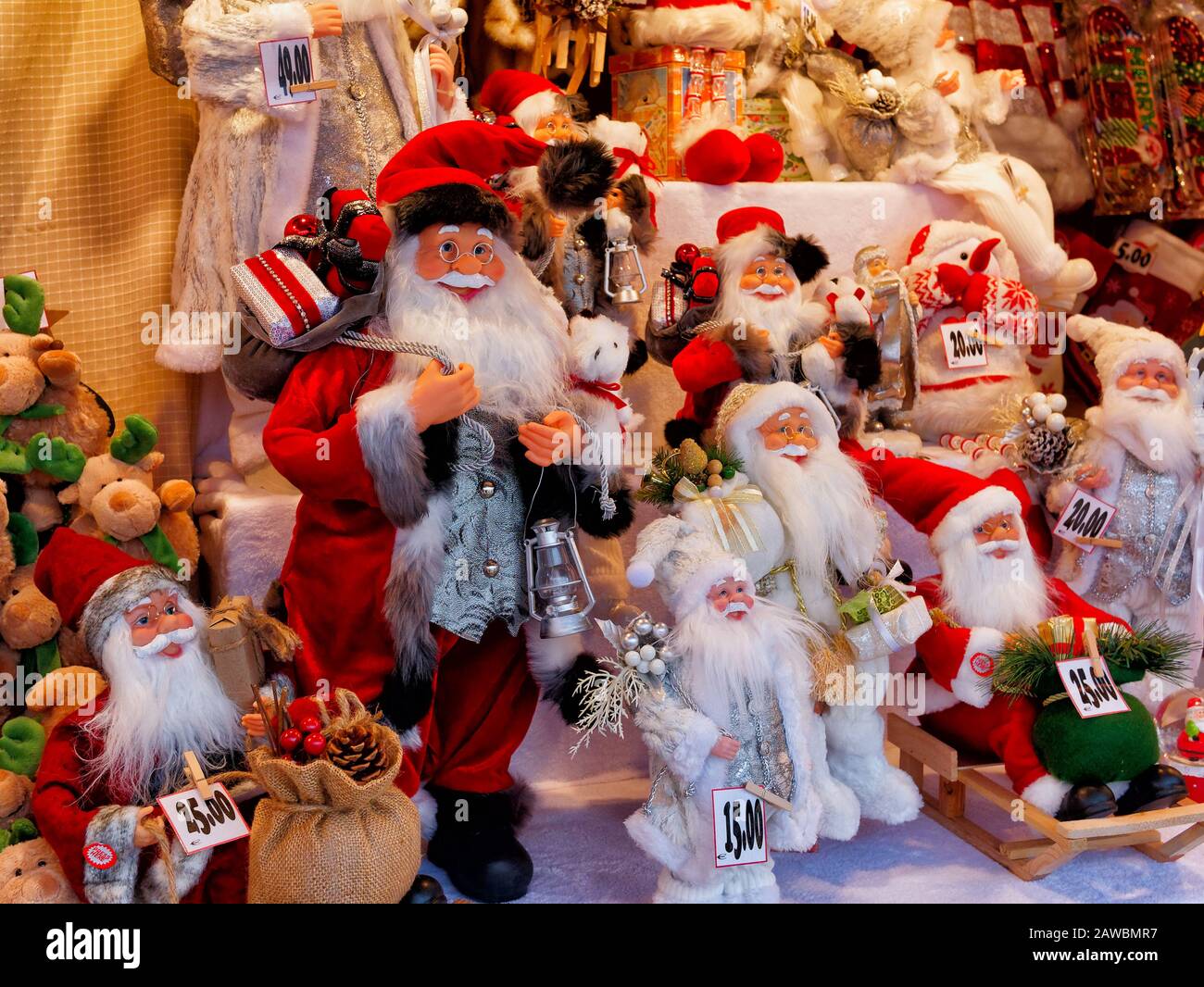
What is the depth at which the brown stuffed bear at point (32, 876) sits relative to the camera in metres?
2.23

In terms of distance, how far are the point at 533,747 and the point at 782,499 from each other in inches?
33.6

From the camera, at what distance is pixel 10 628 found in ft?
8.52

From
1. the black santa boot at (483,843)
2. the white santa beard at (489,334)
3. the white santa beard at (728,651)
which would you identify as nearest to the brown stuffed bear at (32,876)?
the black santa boot at (483,843)

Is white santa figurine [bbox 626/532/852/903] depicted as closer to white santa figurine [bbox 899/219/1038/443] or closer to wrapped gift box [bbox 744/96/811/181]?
white santa figurine [bbox 899/219/1038/443]

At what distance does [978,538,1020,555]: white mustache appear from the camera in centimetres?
281

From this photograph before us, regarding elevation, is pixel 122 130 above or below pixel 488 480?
above

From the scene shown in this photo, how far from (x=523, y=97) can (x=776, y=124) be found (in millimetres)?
904

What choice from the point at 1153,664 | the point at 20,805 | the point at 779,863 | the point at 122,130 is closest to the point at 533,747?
the point at 779,863

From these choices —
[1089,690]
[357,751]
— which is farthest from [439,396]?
[1089,690]

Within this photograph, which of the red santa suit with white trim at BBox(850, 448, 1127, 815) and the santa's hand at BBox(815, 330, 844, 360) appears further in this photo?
the santa's hand at BBox(815, 330, 844, 360)

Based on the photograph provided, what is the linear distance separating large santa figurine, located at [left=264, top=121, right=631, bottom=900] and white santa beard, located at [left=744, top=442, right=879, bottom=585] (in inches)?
12.5

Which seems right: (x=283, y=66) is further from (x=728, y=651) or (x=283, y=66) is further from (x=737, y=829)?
(x=737, y=829)

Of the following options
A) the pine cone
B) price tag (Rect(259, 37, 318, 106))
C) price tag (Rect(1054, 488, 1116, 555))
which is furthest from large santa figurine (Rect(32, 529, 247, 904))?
price tag (Rect(1054, 488, 1116, 555))
